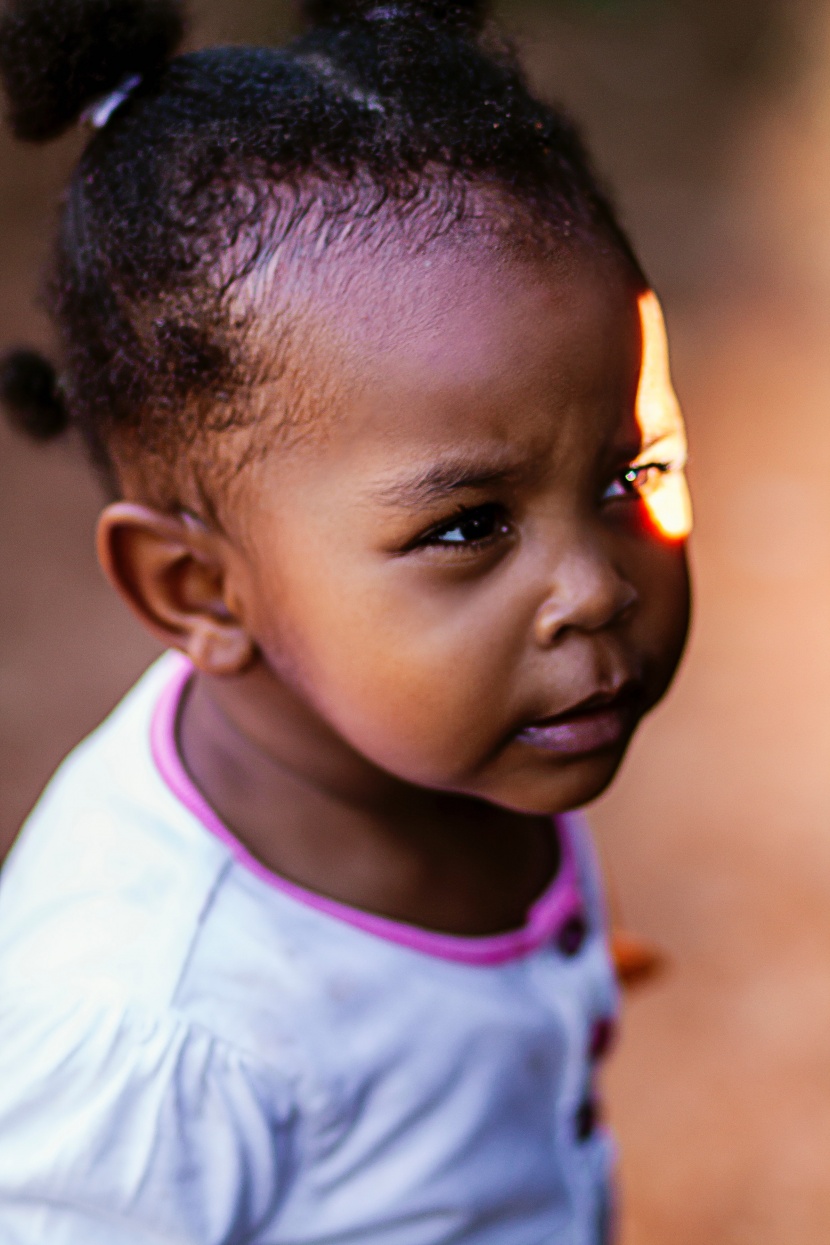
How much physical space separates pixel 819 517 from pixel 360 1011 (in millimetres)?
2124

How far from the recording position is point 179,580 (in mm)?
891

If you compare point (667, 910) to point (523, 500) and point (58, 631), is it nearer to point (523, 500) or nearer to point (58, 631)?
point (58, 631)

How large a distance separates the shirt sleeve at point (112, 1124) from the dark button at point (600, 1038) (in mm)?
350

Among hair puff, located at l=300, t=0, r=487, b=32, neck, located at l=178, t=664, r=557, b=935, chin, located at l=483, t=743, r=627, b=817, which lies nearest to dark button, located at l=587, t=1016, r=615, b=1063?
neck, located at l=178, t=664, r=557, b=935

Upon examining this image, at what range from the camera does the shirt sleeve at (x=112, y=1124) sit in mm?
811

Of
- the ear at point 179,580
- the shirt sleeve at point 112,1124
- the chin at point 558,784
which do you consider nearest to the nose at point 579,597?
the chin at point 558,784

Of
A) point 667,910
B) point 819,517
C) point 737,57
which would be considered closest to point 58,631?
point 667,910

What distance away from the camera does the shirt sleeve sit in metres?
0.81

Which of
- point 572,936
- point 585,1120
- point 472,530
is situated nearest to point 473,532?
point 472,530

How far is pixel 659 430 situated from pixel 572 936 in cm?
45

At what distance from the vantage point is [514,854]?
1081mm

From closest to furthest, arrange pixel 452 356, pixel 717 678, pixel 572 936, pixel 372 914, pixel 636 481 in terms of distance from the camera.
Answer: pixel 452 356
pixel 636 481
pixel 372 914
pixel 572 936
pixel 717 678

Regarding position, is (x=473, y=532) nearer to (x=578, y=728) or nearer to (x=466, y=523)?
(x=466, y=523)

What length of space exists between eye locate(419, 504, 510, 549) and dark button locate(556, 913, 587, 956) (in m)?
0.42
